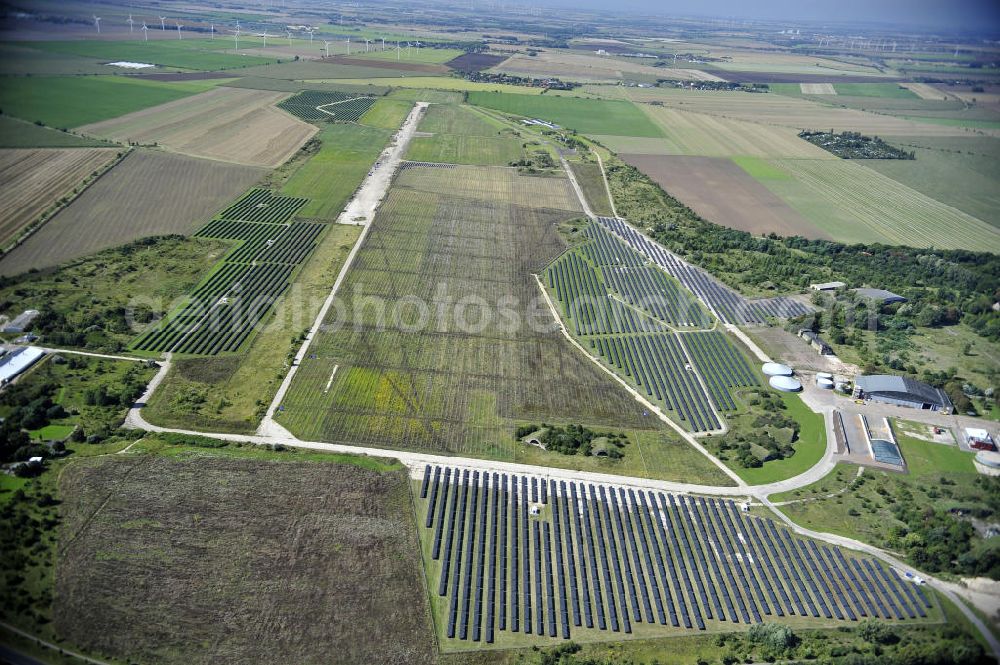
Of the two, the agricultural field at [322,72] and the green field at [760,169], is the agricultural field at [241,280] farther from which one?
the agricultural field at [322,72]

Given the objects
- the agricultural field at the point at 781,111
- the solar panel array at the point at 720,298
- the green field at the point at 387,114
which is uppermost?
the agricultural field at the point at 781,111

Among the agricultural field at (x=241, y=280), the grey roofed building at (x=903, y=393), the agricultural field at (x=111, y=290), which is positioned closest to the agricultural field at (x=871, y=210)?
the grey roofed building at (x=903, y=393)

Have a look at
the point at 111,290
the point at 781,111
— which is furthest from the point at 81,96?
the point at 781,111

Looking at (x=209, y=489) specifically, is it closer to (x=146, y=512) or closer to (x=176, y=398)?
(x=146, y=512)

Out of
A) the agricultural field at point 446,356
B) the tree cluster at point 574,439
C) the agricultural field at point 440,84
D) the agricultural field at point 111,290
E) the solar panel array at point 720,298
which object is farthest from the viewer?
the agricultural field at point 440,84

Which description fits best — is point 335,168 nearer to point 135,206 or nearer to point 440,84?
point 135,206

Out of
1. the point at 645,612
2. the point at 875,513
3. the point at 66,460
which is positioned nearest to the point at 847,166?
the point at 875,513

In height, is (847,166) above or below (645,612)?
above
